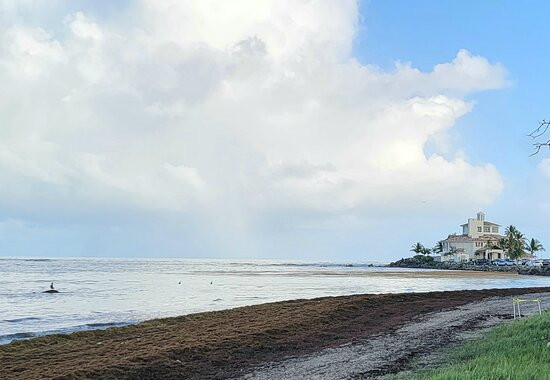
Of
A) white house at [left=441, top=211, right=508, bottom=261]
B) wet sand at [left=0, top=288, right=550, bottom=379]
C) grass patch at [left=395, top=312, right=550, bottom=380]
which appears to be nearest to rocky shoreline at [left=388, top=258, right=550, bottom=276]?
white house at [left=441, top=211, right=508, bottom=261]

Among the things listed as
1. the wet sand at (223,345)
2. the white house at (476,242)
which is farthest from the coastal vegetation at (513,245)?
the wet sand at (223,345)

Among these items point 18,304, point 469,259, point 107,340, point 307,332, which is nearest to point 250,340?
point 307,332

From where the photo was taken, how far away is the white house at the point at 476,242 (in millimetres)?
126375

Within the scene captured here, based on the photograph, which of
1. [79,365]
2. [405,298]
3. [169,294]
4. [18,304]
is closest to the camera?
[79,365]

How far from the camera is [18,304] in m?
35.6

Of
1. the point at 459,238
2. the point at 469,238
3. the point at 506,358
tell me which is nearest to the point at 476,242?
the point at 469,238

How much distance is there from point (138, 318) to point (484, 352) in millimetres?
19057

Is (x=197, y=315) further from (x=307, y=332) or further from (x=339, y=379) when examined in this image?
(x=339, y=379)

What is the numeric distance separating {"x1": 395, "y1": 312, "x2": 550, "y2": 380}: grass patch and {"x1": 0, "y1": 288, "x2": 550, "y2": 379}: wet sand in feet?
5.21

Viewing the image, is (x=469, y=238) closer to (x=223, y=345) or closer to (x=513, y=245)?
(x=513, y=245)

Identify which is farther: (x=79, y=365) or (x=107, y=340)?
(x=107, y=340)

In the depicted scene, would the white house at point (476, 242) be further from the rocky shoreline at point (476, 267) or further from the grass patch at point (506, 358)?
the grass patch at point (506, 358)

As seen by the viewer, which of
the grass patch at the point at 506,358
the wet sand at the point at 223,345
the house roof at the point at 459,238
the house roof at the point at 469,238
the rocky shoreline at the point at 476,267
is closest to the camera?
the grass patch at the point at 506,358

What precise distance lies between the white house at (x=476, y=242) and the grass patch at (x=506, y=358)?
387 feet
